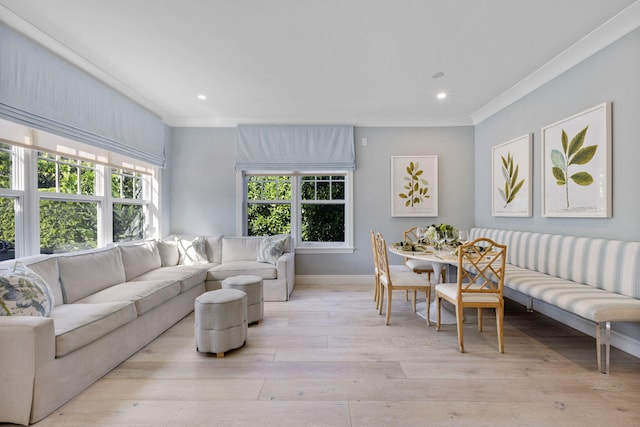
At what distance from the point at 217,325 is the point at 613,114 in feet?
12.6

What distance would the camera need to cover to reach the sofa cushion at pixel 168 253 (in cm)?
382

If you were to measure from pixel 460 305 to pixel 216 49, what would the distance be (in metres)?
3.21

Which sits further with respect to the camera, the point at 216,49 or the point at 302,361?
the point at 216,49

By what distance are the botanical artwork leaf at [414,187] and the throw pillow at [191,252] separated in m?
3.18

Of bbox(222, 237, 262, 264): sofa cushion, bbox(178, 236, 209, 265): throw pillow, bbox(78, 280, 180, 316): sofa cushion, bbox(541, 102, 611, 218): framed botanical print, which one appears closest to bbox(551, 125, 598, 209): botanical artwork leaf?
bbox(541, 102, 611, 218): framed botanical print

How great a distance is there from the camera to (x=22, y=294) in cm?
179

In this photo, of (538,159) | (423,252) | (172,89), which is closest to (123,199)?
(172,89)

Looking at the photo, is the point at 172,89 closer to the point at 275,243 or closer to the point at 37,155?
the point at 37,155

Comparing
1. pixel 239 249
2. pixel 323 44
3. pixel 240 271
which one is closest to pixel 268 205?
pixel 239 249

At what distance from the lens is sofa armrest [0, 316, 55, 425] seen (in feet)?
4.99

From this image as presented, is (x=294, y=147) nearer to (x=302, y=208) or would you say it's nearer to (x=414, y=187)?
(x=302, y=208)

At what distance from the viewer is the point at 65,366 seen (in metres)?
1.71

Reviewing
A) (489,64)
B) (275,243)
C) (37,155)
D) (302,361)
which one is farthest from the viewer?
(275,243)

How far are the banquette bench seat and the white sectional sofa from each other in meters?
2.81
